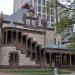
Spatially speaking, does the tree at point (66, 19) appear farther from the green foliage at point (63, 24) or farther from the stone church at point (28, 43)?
the stone church at point (28, 43)

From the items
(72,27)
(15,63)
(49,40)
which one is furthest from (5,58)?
(72,27)

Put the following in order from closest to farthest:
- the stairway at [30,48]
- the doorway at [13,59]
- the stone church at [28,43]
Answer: the doorway at [13,59] < the stone church at [28,43] < the stairway at [30,48]

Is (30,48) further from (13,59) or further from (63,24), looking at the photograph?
(63,24)

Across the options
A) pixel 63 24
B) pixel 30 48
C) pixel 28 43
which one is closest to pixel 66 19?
pixel 63 24

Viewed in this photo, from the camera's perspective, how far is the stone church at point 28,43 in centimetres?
4912

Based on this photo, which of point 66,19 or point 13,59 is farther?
point 13,59

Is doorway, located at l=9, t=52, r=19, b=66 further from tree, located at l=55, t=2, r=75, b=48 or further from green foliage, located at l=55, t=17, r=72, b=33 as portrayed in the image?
tree, located at l=55, t=2, r=75, b=48

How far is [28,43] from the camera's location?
172 feet

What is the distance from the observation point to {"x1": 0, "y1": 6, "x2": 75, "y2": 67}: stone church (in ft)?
161

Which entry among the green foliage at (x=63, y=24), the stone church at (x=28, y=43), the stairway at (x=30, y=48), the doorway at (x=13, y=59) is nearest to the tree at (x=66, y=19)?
the green foliage at (x=63, y=24)

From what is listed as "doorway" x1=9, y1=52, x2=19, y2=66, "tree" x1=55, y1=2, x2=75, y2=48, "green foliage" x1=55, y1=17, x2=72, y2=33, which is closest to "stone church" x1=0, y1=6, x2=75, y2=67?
"doorway" x1=9, y1=52, x2=19, y2=66

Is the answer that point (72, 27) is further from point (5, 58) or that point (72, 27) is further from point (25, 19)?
point (25, 19)

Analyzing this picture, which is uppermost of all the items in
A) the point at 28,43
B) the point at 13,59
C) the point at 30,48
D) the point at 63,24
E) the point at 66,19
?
A: the point at 66,19

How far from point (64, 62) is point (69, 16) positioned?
138ft
